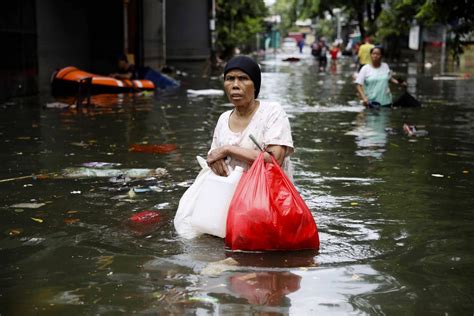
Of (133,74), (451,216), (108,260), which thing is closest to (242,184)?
(108,260)

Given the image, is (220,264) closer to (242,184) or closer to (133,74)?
(242,184)

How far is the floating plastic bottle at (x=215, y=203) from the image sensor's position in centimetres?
511

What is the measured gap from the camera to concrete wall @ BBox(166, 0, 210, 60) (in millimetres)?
38219

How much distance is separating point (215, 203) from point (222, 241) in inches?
13.6

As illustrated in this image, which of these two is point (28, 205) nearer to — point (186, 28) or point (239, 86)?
point (239, 86)

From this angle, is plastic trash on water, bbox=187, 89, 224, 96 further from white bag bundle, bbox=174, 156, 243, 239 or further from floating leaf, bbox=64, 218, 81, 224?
white bag bundle, bbox=174, 156, 243, 239

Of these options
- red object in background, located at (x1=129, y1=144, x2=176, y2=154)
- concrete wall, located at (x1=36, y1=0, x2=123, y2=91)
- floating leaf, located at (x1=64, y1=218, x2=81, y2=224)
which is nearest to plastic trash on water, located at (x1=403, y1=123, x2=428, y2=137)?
red object in background, located at (x1=129, y1=144, x2=176, y2=154)

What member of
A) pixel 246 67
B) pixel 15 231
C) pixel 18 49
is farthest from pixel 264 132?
pixel 18 49

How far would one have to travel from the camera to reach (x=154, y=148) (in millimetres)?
10141

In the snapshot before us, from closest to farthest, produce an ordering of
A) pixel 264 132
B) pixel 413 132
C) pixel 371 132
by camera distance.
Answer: pixel 264 132
pixel 413 132
pixel 371 132

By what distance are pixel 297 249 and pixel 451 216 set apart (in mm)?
1860

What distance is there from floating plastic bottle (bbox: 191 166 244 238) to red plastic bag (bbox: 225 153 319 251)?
14cm

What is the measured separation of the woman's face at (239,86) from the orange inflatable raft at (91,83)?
13.4 meters

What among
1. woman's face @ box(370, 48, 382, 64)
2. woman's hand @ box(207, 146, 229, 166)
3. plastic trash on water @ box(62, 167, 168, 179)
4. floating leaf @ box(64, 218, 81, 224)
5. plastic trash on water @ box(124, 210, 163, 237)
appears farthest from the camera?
woman's face @ box(370, 48, 382, 64)
